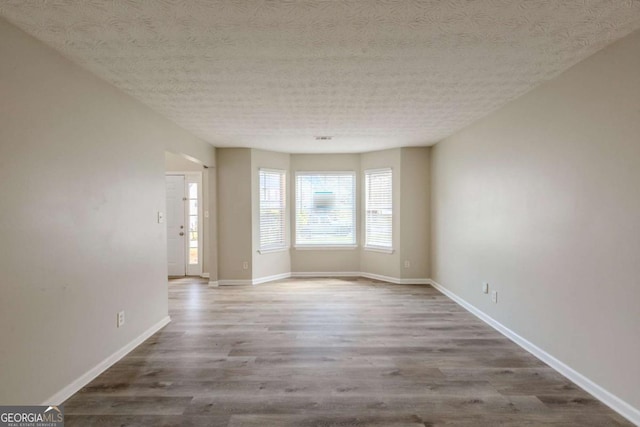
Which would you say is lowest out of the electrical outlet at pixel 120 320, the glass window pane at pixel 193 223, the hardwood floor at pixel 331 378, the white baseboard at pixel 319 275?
the hardwood floor at pixel 331 378

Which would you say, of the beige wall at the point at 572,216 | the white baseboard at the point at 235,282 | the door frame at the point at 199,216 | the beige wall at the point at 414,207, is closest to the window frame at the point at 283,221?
the white baseboard at the point at 235,282

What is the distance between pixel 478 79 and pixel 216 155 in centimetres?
414

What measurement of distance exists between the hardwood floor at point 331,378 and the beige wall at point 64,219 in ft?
1.26

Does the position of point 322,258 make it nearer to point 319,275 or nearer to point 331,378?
point 319,275

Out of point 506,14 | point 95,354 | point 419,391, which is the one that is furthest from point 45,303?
point 506,14

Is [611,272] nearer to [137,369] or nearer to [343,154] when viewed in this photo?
[137,369]

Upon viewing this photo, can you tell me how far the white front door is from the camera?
607cm

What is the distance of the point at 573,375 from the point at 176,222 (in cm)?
619

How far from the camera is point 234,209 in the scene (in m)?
5.30

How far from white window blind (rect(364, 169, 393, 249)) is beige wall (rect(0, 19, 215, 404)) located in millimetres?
3812

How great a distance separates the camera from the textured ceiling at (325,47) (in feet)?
5.47

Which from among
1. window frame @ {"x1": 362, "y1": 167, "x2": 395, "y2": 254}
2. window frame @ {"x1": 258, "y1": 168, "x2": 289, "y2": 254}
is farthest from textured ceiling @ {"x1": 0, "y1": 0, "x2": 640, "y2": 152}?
window frame @ {"x1": 258, "y1": 168, "x2": 289, "y2": 254}

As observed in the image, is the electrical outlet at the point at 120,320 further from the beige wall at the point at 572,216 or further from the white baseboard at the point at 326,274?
the beige wall at the point at 572,216

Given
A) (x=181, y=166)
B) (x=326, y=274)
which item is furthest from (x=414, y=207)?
(x=181, y=166)
